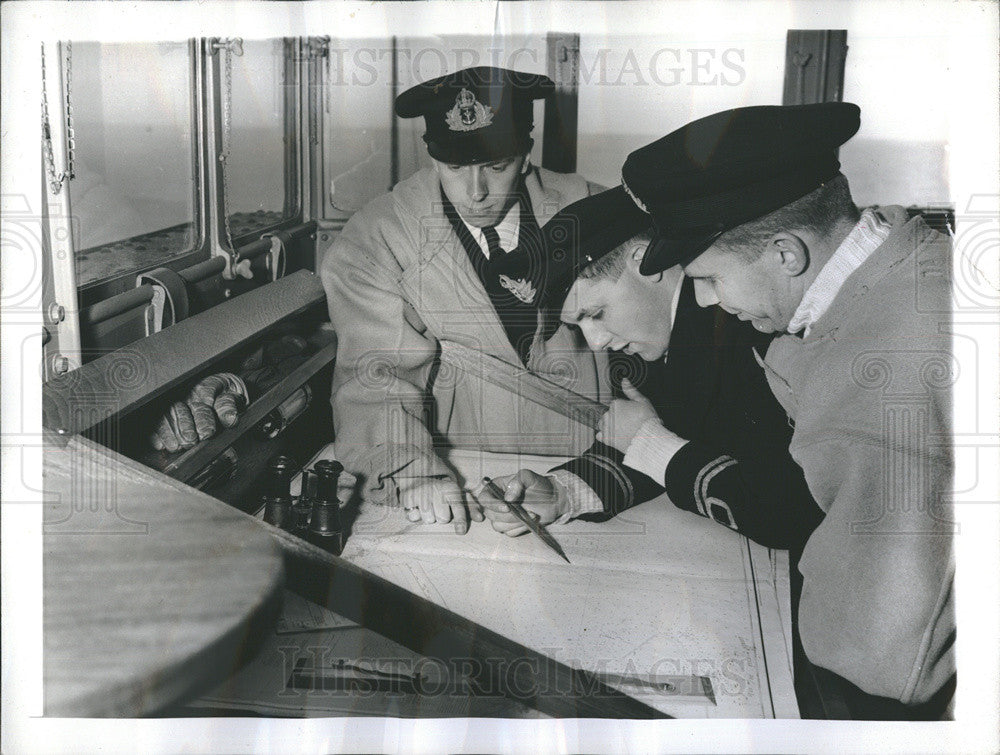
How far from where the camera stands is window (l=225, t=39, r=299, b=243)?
1.78 meters

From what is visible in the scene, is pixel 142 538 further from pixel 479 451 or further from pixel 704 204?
pixel 704 204

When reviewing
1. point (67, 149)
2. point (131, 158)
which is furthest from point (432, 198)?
point (67, 149)

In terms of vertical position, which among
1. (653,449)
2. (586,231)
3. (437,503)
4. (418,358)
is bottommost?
(437,503)

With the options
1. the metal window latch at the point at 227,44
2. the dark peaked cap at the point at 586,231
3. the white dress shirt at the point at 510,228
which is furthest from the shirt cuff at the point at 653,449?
the metal window latch at the point at 227,44

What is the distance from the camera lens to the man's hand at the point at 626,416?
182 cm

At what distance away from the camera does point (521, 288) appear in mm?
1796

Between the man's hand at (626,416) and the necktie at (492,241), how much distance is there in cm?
32

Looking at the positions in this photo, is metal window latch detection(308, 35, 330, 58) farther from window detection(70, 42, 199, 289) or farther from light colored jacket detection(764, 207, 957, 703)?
light colored jacket detection(764, 207, 957, 703)

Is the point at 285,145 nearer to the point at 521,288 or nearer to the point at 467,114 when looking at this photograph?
the point at 467,114

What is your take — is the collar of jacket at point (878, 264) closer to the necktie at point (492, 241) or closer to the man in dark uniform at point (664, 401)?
the man in dark uniform at point (664, 401)

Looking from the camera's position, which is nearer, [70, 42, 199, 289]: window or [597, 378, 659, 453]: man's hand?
[70, 42, 199, 289]: window

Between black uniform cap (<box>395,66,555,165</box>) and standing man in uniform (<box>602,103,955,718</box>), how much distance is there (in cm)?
21

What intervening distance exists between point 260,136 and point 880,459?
3.97 feet

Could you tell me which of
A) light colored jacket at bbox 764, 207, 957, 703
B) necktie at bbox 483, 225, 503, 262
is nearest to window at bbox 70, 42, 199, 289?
necktie at bbox 483, 225, 503, 262
